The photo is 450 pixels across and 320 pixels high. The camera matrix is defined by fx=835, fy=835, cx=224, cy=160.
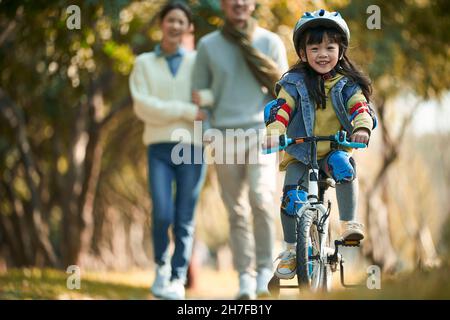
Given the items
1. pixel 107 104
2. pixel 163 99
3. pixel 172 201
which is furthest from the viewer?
pixel 107 104

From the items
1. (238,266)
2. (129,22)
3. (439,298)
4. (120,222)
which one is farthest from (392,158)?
(120,222)

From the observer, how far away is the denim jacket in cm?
450

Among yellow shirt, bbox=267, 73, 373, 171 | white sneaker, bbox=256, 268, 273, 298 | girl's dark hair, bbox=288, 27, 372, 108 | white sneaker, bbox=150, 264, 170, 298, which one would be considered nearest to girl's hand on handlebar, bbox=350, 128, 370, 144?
yellow shirt, bbox=267, 73, 373, 171

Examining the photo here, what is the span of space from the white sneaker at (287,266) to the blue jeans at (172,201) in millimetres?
2931

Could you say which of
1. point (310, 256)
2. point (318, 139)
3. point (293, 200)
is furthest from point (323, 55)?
point (310, 256)

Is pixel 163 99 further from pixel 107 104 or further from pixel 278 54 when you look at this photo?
pixel 107 104

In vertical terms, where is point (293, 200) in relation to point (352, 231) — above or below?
above

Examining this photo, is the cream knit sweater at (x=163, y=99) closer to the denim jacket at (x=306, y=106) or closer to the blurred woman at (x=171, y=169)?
the blurred woman at (x=171, y=169)

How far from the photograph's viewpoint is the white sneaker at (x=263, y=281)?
6.64 meters

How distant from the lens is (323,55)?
448 centimetres

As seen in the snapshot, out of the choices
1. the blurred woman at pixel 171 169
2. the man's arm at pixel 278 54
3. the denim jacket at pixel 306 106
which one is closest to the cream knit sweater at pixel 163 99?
the blurred woman at pixel 171 169

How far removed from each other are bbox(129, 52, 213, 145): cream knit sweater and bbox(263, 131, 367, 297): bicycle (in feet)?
9.16

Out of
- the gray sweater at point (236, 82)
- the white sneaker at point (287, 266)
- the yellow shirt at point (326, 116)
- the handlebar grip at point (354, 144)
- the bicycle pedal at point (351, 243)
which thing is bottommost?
the white sneaker at point (287, 266)

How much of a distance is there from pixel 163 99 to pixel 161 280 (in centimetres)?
163
